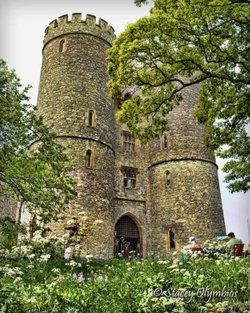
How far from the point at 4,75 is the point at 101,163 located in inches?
366

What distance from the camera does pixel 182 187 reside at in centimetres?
1938

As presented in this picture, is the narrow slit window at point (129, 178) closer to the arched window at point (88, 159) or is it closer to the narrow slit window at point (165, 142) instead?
the narrow slit window at point (165, 142)

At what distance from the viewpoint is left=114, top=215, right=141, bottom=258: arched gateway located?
19031 millimetres

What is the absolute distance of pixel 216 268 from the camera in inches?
249

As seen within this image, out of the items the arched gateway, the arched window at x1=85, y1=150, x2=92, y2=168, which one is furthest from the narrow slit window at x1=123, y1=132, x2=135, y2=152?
the arched gateway

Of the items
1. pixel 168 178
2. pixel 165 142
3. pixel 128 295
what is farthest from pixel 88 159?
pixel 128 295

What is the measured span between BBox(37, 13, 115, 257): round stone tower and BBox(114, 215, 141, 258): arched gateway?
2.27m

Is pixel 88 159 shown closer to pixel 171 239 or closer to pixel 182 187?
pixel 182 187

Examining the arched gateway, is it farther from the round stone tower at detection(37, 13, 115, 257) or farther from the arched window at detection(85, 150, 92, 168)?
the arched window at detection(85, 150, 92, 168)

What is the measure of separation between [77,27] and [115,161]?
876 cm

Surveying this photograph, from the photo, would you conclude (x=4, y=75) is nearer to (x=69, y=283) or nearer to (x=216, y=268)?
(x=69, y=283)

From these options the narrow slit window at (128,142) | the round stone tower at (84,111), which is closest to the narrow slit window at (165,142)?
the narrow slit window at (128,142)

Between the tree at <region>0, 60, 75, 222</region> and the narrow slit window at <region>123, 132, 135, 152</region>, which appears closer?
the tree at <region>0, 60, 75, 222</region>

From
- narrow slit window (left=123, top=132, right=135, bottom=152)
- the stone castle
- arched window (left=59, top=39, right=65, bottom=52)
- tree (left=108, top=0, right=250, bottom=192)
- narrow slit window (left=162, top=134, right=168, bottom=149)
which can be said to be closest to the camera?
tree (left=108, top=0, right=250, bottom=192)
